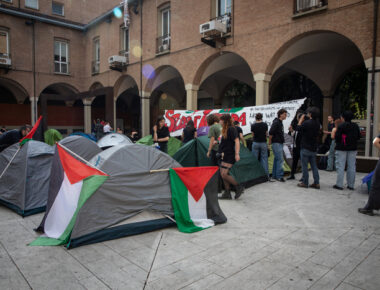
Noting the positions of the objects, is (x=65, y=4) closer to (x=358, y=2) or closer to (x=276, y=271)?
(x=358, y=2)

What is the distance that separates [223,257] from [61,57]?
22.0 metres

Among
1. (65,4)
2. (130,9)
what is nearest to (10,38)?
(65,4)

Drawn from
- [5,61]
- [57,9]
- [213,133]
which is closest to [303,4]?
[213,133]

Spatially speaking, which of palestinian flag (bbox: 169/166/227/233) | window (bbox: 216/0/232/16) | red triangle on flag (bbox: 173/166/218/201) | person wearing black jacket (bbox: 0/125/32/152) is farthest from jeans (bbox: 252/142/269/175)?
window (bbox: 216/0/232/16)

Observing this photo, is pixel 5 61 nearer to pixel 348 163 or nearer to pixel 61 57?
pixel 61 57

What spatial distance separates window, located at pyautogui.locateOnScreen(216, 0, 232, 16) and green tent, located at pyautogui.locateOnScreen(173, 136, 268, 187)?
8198mm

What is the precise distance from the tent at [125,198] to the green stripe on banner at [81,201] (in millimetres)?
52

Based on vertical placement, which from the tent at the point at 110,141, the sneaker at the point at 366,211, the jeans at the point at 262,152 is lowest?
the sneaker at the point at 366,211

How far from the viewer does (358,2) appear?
8.33 m

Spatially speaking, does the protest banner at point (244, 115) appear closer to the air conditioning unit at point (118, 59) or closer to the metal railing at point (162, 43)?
the metal railing at point (162, 43)

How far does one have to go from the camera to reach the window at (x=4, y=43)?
18281 mm

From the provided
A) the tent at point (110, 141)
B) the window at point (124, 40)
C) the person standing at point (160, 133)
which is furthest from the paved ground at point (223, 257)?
the window at point (124, 40)

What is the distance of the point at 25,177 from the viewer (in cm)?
477

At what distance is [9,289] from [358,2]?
34.6 feet
